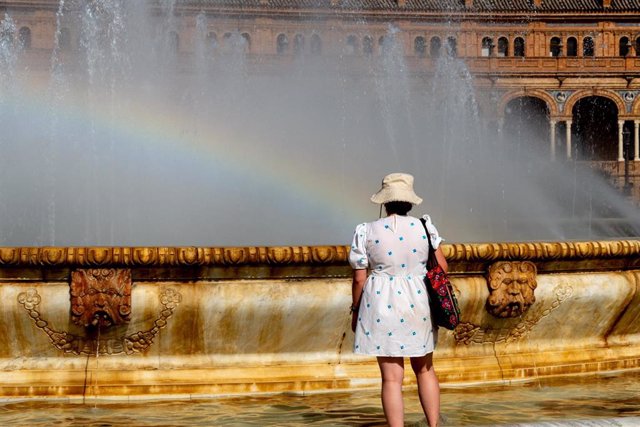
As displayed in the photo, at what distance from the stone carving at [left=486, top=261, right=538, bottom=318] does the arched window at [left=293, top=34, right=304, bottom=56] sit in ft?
172

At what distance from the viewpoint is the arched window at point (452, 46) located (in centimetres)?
6073

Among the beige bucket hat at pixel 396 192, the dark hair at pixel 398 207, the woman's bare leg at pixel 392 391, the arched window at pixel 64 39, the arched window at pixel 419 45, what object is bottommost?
the woman's bare leg at pixel 392 391

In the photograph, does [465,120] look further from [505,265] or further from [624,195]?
[505,265]

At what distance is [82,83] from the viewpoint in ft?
113

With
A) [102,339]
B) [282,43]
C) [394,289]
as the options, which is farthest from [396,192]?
[282,43]

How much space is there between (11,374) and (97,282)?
76 cm

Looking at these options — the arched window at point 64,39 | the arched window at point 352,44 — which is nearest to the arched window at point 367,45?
the arched window at point 352,44

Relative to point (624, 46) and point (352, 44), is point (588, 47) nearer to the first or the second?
point (624, 46)

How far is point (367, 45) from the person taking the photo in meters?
59.8

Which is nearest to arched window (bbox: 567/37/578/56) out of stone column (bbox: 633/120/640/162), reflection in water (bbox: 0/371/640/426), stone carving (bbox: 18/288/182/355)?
stone column (bbox: 633/120/640/162)

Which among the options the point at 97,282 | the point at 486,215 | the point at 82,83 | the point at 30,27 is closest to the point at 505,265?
the point at 97,282

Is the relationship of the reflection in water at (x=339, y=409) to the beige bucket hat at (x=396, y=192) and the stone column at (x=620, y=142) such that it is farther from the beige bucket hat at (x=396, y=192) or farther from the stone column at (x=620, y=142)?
the stone column at (x=620, y=142)

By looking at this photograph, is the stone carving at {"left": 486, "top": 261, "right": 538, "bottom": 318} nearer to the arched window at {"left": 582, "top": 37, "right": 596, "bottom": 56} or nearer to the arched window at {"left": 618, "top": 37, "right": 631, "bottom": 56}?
the arched window at {"left": 582, "top": 37, "right": 596, "bottom": 56}

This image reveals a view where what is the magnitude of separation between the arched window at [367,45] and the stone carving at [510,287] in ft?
170
